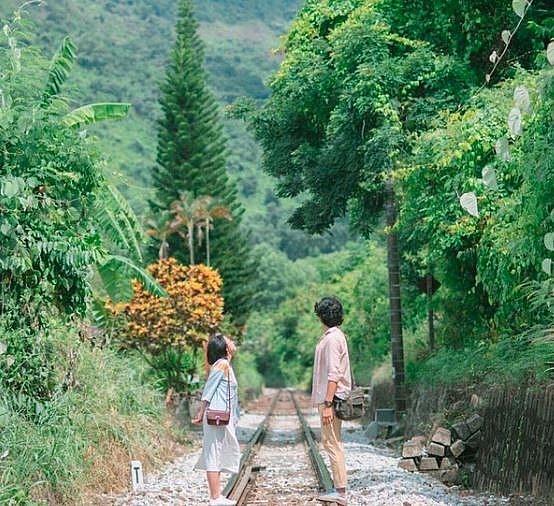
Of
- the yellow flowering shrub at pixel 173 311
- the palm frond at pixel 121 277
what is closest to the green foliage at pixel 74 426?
the palm frond at pixel 121 277

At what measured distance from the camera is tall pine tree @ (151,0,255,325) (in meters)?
46.1

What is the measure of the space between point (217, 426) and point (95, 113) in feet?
29.2

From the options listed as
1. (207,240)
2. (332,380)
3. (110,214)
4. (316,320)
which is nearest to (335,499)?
(332,380)

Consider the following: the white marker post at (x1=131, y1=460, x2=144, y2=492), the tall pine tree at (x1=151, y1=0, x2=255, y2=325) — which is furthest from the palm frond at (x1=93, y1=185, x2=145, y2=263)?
the tall pine tree at (x1=151, y1=0, x2=255, y2=325)

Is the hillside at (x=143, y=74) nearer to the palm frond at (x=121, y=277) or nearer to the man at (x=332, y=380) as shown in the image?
the palm frond at (x=121, y=277)

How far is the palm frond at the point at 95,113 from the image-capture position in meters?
17.0

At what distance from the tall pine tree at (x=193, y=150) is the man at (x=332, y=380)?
3650 centimetres

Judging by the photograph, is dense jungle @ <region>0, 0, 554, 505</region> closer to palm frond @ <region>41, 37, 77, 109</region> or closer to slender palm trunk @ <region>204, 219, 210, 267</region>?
palm frond @ <region>41, 37, 77, 109</region>

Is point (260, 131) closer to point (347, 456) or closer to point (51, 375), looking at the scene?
point (347, 456)

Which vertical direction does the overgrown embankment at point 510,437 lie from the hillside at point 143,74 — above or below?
below

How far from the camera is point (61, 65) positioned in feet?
55.6

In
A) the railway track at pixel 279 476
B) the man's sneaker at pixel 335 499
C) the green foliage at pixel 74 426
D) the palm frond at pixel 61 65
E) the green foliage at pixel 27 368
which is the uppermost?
the palm frond at pixel 61 65

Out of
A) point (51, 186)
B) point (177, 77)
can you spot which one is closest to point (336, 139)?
point (51, 186)

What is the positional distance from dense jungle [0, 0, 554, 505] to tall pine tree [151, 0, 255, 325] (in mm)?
8594
